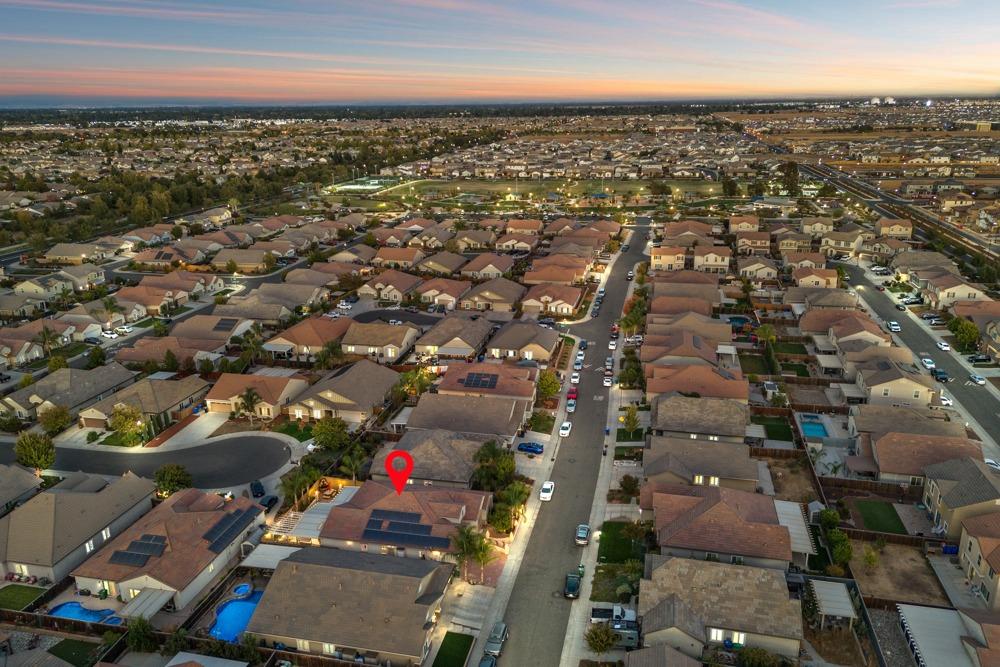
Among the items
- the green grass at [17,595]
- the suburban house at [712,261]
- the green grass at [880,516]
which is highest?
the suburban house at [712,261]

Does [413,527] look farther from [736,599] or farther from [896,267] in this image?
[896,267]

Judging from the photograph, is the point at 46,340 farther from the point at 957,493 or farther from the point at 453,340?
the point at 957,493

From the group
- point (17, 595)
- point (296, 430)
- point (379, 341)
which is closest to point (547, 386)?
point (379, 341)

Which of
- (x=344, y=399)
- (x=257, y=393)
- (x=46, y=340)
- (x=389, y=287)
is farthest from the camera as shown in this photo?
(x=389, y=287)

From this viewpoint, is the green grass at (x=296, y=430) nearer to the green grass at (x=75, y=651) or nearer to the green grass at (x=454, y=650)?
the green grass at (x=75, y=651)

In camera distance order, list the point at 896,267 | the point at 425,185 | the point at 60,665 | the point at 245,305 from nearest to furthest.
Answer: the point at 60,665 → the point at 245,305 → the point at 896,267 → the point at 425,185

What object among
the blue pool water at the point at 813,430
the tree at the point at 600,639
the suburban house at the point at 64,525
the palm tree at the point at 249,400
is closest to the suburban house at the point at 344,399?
the palm tree at the point at 249,400

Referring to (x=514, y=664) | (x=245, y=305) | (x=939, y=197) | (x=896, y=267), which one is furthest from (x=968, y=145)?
(x=514, y=664)
